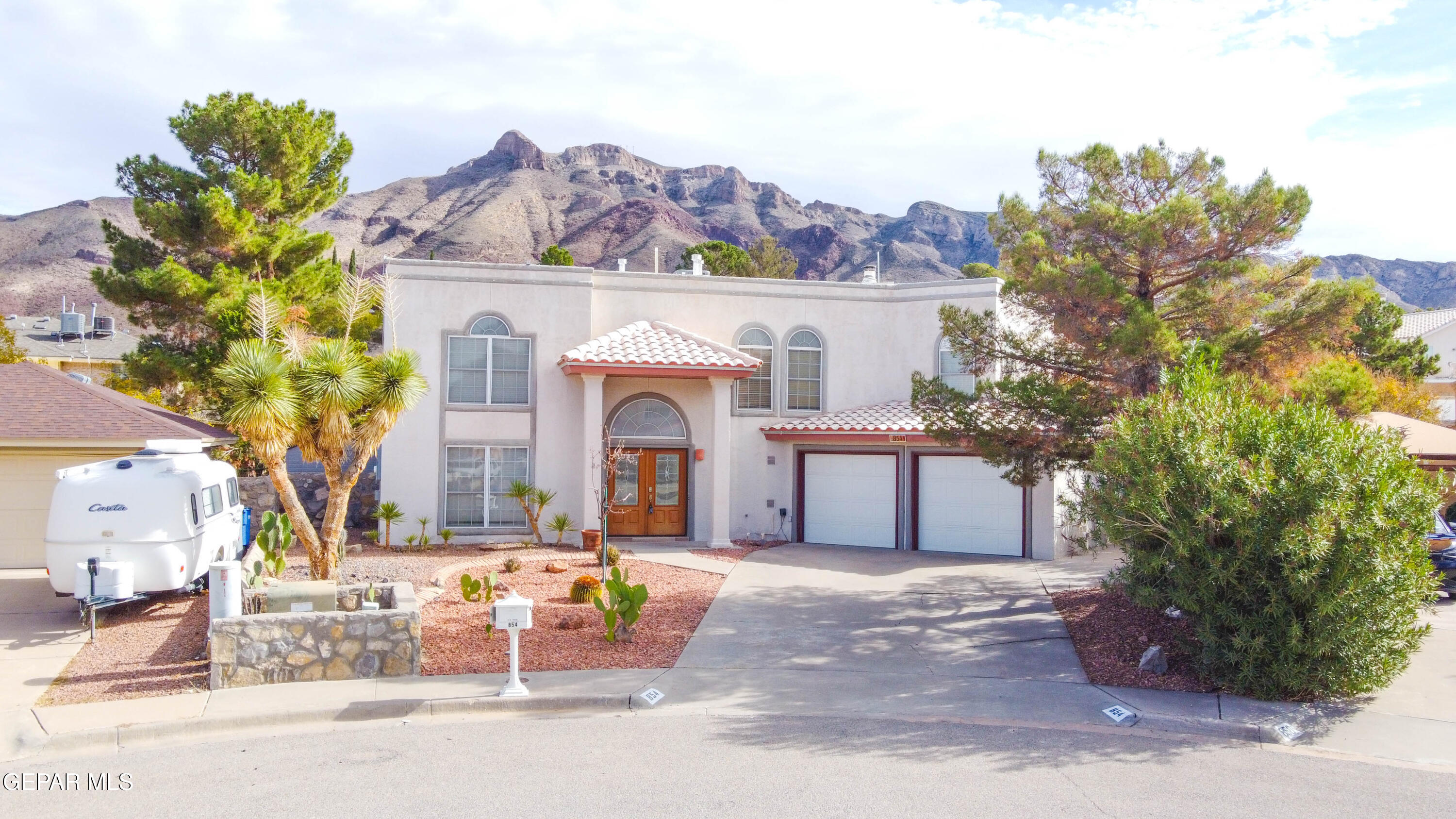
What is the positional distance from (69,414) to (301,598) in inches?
351

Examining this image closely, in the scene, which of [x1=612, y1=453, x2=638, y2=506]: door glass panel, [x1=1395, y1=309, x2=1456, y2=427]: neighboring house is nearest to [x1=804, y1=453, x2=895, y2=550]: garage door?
[x1=612, y1=453, x2=638, y2=506]: door glass panel

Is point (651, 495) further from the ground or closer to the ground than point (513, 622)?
further from the ground

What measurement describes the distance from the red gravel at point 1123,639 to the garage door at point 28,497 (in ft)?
49.3

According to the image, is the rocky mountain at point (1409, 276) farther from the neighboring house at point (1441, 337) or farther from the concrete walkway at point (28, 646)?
the concrete walkway at point (28, 646)

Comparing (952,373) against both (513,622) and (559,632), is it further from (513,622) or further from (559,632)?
(513,622)

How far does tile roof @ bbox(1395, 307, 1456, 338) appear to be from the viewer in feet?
156

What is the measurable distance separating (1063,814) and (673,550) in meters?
12.2

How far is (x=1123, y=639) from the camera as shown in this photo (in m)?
11.1

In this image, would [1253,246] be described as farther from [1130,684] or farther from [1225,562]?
[1130,684]

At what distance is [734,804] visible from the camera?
6.36m

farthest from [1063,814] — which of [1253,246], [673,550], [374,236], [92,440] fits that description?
[374,236]

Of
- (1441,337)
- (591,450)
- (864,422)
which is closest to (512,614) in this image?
(591,450)

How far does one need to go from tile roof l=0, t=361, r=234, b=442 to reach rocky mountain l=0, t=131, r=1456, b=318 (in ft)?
219

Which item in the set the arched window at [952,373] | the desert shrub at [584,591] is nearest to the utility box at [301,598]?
the desert shrub at [584,591]
